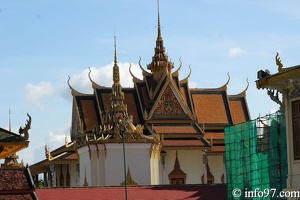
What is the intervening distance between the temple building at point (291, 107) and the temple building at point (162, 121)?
24488 mm

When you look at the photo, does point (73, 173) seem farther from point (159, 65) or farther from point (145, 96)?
point (159, 65)

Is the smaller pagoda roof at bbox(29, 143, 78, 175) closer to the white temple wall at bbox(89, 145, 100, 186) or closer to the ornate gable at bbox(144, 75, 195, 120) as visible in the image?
the ornate gable at bbox(144, 75, 195, 120)

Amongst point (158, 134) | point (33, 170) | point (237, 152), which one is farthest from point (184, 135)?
point (237, 152)

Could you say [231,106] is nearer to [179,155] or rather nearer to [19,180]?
[179,155]

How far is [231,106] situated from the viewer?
56.0 m

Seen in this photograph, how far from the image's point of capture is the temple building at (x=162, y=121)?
47.6 meters

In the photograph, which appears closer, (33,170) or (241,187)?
(241,187)

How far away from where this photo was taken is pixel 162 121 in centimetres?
5203

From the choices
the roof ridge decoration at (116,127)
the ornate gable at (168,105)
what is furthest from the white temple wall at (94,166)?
the ornate gable at (168,105)

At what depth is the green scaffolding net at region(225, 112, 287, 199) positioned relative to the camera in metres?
24.3

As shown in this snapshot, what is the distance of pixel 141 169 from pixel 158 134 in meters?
2.73

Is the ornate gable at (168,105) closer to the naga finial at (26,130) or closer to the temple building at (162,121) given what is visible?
the temple building at (162,121)

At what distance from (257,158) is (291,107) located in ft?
21.7

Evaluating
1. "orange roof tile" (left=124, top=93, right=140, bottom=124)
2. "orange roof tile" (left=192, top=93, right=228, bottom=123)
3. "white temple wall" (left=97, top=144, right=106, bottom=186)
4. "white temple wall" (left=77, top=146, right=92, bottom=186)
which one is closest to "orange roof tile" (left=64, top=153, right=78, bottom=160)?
"white temple wall" (left=77, top=146, right=92, bottom=186)
